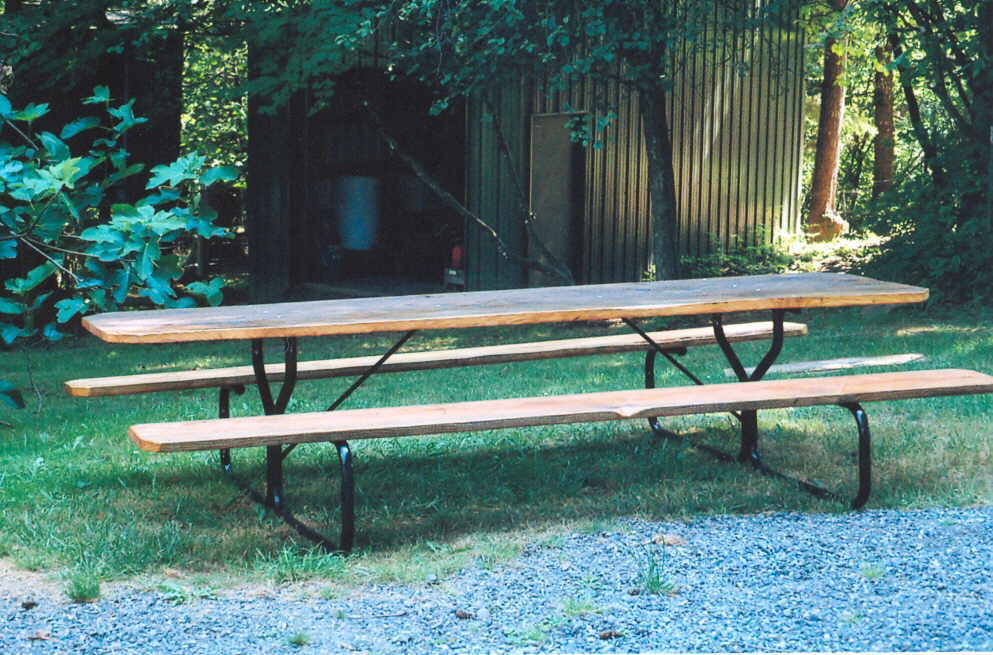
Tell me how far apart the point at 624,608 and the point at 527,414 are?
988 millimetres

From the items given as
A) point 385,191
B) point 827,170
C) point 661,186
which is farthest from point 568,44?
point 827,170

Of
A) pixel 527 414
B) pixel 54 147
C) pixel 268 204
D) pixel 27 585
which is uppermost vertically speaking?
pixel 54 147

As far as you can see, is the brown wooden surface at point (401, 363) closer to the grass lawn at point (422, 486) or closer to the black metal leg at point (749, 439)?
the grass lawn at point (422, 486)

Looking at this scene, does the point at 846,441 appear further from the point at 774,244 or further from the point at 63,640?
the point at 774,244

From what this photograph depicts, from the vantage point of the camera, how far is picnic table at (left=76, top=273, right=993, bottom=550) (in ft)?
13.5

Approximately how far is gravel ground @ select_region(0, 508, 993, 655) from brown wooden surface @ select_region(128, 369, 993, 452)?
47cm

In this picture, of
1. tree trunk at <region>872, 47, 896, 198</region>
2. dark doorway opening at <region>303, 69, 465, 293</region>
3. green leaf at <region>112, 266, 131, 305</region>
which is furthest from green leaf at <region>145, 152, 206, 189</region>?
tree trunk at <region>872, 47, 896, 198</region>

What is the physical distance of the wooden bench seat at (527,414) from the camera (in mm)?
4031

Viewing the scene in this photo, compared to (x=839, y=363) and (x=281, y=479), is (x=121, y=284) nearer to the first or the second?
(x=281, y=479)

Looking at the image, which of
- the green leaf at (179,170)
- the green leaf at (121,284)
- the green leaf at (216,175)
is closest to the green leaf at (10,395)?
the green leaf at (121,284)

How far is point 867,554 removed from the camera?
393 centimetres

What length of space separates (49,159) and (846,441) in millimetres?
4348

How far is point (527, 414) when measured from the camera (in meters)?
4.25

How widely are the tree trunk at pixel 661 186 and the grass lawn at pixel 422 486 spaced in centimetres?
405
